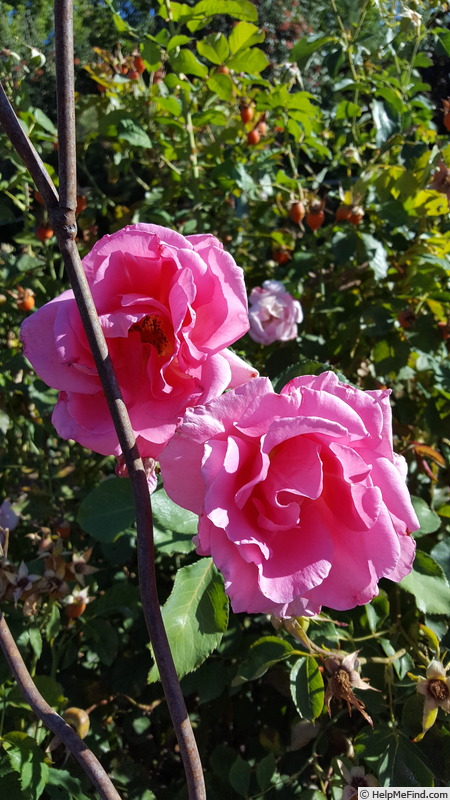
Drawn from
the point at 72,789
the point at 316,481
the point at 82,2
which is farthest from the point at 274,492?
the point at 82,2

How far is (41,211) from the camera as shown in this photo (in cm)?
166

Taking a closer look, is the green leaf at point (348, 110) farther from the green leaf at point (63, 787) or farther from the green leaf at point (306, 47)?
the green leaf at point (63, 787)

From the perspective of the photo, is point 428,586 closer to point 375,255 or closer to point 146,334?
point 146,334

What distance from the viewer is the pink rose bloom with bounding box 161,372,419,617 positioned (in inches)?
18.3

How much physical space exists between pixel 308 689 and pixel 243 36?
1.13m

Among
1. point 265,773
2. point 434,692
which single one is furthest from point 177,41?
point 265,773

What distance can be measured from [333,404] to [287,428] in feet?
0.13

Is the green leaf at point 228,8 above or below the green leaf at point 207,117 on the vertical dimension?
above

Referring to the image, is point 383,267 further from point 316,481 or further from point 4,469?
point 4,469

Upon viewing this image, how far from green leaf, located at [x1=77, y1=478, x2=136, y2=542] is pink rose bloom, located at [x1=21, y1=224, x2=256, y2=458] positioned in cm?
36

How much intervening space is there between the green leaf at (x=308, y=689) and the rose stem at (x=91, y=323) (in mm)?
368

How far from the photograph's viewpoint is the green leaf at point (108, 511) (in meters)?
0.85

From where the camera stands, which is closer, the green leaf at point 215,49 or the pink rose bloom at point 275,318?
the green leaf at point 215,49

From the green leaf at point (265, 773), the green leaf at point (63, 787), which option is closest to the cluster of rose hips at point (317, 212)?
the green leaf at point (265, 773)
